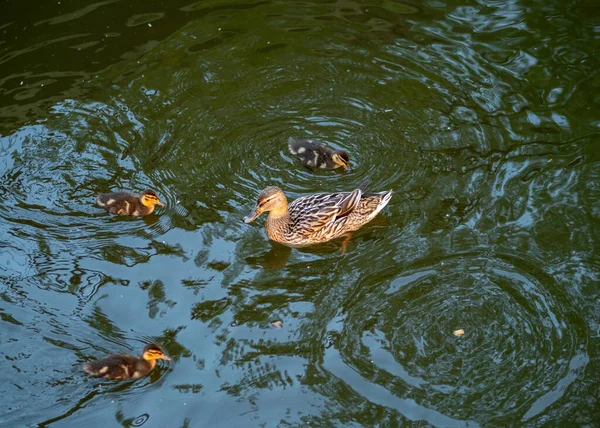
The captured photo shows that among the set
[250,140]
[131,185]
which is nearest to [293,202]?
[250,140]

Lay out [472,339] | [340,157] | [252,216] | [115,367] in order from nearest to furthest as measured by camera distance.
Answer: [115,367] → [472,339] → [252,216] → [340,157]

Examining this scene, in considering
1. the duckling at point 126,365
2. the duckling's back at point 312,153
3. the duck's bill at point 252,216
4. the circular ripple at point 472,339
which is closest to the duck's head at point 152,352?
the duckling at point 126,365

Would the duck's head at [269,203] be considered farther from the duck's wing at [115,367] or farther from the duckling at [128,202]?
the duck's wing at [115,367]

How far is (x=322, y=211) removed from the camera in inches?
255

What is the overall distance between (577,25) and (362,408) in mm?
5285

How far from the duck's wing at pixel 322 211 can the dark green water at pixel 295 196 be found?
0.75ft

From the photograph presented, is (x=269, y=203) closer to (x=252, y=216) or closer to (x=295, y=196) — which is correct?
(x=252, y=216)

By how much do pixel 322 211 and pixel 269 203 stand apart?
16.6 inches

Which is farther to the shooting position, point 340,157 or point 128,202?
point 340,157

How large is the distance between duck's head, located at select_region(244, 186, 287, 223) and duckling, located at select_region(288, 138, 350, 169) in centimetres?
59

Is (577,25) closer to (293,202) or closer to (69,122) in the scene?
(293,202)

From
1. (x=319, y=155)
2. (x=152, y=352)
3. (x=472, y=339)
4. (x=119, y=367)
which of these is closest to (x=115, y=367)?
(x=119, y=367)

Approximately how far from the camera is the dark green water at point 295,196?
5191 millimetres

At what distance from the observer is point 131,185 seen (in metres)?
6.81
